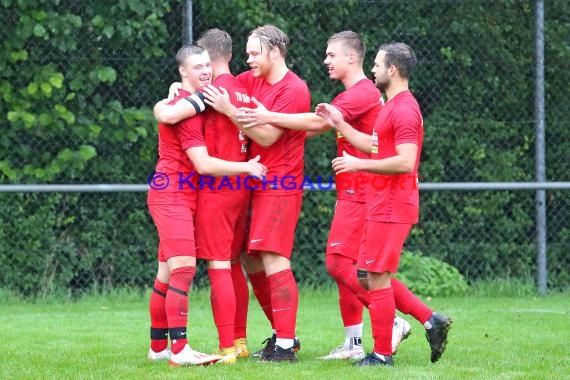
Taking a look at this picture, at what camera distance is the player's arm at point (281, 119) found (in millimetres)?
6332

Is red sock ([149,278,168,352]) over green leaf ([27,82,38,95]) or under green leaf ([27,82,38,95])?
under

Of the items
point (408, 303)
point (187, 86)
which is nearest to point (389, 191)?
point (408, 303)

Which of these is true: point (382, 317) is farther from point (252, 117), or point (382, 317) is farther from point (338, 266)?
point (252, 117)

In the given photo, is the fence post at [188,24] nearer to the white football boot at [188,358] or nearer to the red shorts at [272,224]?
the red shorts at [272,224]

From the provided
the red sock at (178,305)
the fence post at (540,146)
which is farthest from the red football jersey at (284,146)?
the fence post at (540,146)

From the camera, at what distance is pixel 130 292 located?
1005 centimetres

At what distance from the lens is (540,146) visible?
1046 centimetres

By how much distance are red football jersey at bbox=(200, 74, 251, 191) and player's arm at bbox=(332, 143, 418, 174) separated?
0.72 m

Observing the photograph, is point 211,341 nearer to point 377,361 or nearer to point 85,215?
point 377,361

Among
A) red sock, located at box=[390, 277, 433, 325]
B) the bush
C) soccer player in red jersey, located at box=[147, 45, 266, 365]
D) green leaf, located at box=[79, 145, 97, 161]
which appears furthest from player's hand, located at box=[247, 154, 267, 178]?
the bush

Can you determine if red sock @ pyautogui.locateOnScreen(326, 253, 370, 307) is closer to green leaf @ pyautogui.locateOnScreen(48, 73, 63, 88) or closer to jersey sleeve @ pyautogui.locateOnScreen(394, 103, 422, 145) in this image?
jersey sleeve @ pyautogui.locateOnScreen(394, 103, 422, 145)

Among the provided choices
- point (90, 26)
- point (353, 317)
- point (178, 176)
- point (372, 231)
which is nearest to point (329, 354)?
point (353, 317)

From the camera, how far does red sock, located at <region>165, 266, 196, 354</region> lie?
6.26m

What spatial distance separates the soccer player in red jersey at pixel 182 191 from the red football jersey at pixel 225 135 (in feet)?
0.26
